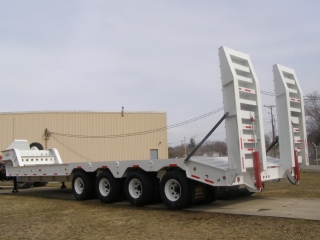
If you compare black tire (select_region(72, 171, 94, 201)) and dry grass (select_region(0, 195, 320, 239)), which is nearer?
dry grass (select_region(0, 195, 320, 239))

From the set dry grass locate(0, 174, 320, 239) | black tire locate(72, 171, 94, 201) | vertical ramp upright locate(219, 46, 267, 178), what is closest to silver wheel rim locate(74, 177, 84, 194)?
black tire locate(72, 171, 94, 201)

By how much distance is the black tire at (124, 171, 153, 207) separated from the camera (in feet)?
32.2

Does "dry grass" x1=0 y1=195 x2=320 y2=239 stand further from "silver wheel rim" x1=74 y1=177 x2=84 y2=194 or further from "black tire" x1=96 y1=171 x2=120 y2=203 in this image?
"silver wheel rim" x1=74 y1=177 x2=84 y2=194

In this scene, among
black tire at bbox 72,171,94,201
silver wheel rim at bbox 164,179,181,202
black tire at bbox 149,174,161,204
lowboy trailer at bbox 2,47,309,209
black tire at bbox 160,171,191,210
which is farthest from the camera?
black tire at bbox 72,171,94,201

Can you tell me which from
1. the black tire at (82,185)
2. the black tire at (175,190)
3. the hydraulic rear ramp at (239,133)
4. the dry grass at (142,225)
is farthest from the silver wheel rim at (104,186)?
the hydraulic rear ramp at (239,133)

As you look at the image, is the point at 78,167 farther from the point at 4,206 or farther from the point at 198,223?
the point at 198,223

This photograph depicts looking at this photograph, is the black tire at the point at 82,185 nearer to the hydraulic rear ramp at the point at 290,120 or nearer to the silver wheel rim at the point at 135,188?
the silver wheel rim at the point at 135,188

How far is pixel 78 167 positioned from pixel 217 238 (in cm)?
660

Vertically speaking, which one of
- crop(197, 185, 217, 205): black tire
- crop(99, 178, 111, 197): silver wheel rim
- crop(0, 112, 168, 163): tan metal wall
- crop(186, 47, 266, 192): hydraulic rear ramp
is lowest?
crop(197, 185, 217, 205): black tire

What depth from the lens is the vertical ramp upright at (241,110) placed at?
8.11 metres

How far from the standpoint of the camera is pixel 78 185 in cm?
1192

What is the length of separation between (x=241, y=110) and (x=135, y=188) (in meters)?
3.81

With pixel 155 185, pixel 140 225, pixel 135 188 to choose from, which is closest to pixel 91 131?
pixel 135 188

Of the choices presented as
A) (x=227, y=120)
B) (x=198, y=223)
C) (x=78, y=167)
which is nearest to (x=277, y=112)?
(x=227, y=120)
